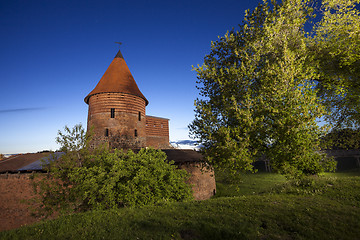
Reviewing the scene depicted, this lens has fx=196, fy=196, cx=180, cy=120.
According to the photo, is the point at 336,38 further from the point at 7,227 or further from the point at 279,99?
the point at 7,227

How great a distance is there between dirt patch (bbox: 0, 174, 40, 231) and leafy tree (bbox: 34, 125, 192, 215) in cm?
561

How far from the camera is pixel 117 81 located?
22.6m

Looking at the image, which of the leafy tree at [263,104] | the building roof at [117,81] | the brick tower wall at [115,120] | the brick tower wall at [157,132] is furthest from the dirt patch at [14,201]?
the brick tower wall at [157,132]

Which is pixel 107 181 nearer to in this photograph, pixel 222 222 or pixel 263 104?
pixel 222 222

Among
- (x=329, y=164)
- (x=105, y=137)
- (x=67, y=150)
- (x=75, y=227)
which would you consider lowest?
(x=75, y=227)

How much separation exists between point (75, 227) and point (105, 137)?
13155 millimetres

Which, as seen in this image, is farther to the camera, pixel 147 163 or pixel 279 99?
pixel 147 163

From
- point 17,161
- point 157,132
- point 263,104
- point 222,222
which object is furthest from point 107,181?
point 157,132

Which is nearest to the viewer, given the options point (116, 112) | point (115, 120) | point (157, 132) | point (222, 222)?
point (222, 222)

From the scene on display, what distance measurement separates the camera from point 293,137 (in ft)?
26.4

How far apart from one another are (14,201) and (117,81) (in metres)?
14.1

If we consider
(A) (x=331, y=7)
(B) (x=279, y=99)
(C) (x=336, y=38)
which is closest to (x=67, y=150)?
(B) (x=279, y=99)

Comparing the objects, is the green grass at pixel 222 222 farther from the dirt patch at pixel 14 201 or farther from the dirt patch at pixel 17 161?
the dirt patch at pixel 17 161

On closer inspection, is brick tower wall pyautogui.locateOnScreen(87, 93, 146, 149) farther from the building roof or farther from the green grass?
the green grass
